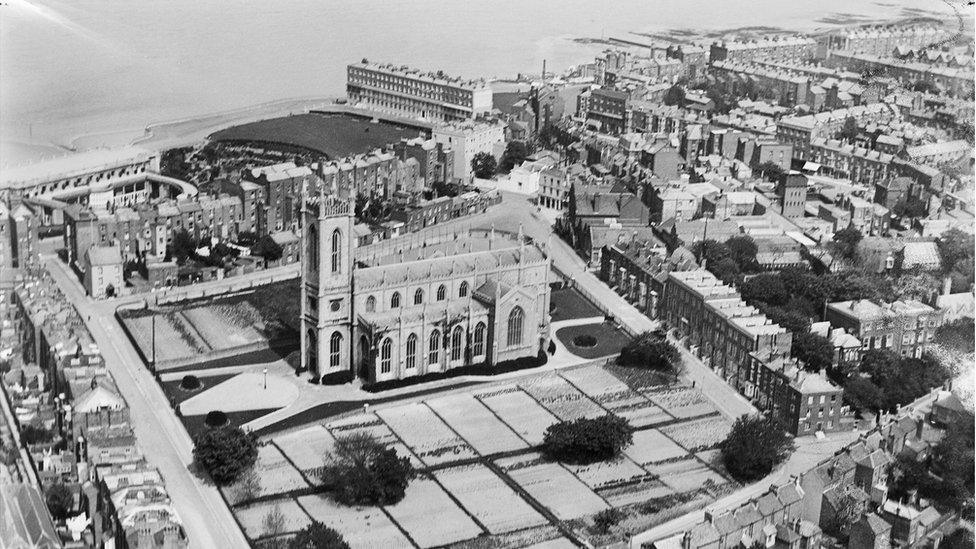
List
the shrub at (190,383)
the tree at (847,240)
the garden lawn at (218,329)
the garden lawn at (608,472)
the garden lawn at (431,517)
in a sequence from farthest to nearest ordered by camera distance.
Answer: the tree at (847,240) < the garden lawn at (218,329) < the shrub at (190,383) < the garden lawn at (608,472) < the garden lawn at (431,517)

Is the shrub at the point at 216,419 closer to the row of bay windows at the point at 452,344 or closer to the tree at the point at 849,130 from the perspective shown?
the row of bay windows at the point at 452,344

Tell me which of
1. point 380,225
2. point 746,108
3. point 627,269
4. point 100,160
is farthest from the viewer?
point 746,108

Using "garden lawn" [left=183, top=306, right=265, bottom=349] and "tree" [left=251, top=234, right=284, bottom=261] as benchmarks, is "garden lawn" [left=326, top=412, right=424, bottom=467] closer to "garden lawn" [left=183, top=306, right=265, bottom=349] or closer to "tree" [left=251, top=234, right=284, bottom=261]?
"garden lawn" [left=183, top=306, right=265, bottom=349]

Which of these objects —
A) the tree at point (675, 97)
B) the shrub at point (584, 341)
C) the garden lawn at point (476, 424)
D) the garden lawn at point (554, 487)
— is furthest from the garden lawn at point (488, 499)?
the tree at point (675, 97)

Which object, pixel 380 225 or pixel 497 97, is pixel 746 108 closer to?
pixel 497 97

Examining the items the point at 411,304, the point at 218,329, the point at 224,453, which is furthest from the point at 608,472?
the point at 218,329

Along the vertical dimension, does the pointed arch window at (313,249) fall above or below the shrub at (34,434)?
above

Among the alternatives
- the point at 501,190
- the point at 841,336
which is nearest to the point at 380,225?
the point at 501,190
